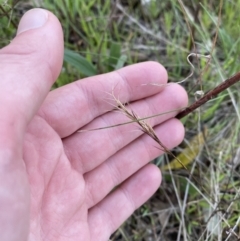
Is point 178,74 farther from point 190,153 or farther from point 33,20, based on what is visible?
point 33,20

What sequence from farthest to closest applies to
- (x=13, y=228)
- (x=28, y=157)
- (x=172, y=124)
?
(x=172, y=124) < (x=28, y=157) < (x=13, y=228)

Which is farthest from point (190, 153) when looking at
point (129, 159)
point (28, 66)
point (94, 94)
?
point (28, 66)

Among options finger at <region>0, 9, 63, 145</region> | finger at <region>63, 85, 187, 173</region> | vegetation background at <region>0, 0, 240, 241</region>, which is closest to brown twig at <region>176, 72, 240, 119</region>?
finger at <region>63, 85, 187, 173</region>

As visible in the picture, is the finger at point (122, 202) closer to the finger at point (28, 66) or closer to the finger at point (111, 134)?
the finger at point (111, 134)

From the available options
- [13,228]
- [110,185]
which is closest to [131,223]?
[110,185]

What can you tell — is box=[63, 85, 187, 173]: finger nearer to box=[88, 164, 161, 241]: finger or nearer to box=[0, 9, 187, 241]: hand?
box=[0, 9, 187, 241]: hand

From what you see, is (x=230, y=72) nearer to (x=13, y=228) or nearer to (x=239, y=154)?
(x=239, y=154)

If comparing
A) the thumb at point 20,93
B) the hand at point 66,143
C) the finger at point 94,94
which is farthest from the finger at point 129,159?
the thumb at point 20,93
